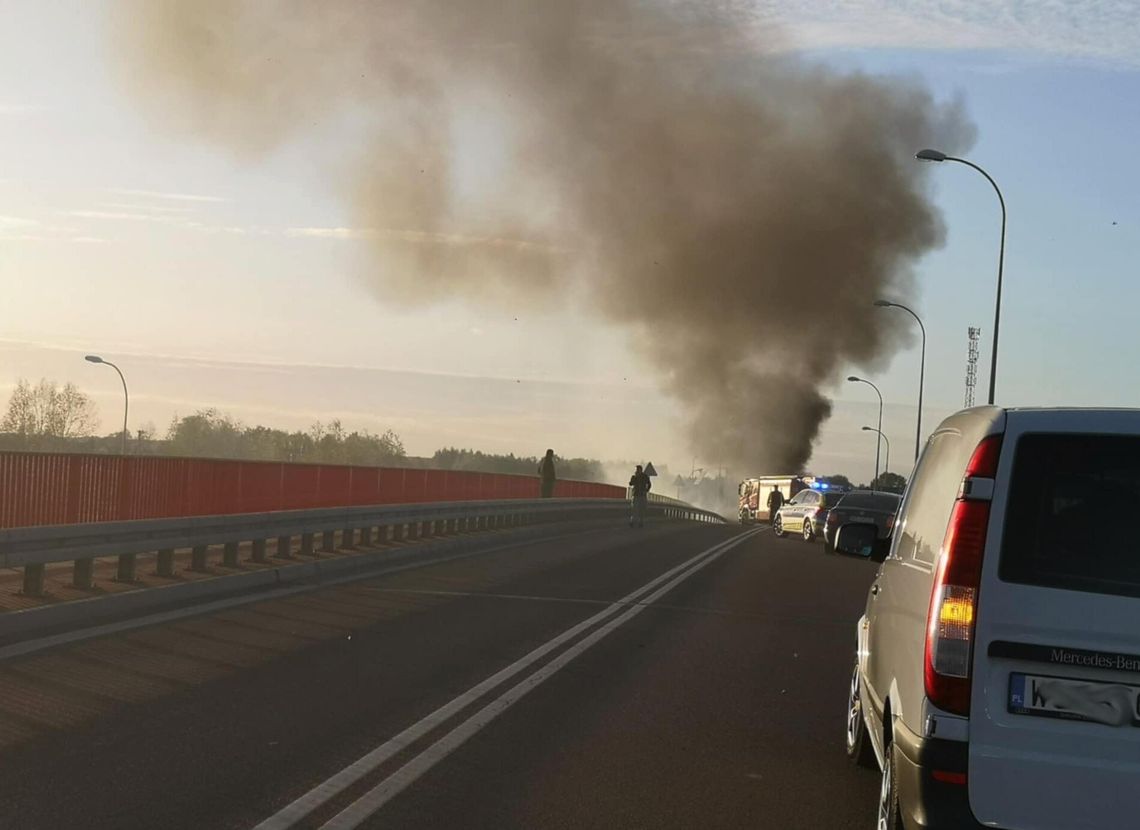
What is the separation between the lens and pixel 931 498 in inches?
199

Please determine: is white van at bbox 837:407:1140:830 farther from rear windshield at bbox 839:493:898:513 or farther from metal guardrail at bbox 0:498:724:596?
rear windshield at bbox 839:493:898:513

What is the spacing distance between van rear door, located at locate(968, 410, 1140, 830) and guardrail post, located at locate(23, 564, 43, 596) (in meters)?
9.34

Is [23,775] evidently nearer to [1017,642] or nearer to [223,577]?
[1017,642]

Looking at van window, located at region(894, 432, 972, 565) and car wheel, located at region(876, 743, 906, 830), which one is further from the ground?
van window, located at region(894, 432, 972, 565)

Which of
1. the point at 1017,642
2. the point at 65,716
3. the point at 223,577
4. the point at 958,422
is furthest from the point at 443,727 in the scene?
the point at 223,577

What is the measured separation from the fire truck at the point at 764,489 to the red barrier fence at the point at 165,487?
27375 mm

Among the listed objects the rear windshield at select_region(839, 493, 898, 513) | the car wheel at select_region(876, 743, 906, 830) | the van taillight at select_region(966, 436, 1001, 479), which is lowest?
the car wheel at select_region(876, 743, 906, 830)

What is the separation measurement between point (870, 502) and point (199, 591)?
17799mm

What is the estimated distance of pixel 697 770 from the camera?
6668 mm

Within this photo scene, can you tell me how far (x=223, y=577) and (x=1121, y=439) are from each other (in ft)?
36.4

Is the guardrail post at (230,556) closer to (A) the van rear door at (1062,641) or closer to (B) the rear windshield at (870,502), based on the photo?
(A) the van rear door at (1062,641)

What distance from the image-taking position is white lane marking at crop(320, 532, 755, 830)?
5555 millimetres

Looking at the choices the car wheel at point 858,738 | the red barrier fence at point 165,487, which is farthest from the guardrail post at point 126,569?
the car wheel at point 858,738

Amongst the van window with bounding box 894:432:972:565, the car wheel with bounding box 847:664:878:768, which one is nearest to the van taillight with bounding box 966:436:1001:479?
the van window with bounding box 894:432:972:565
